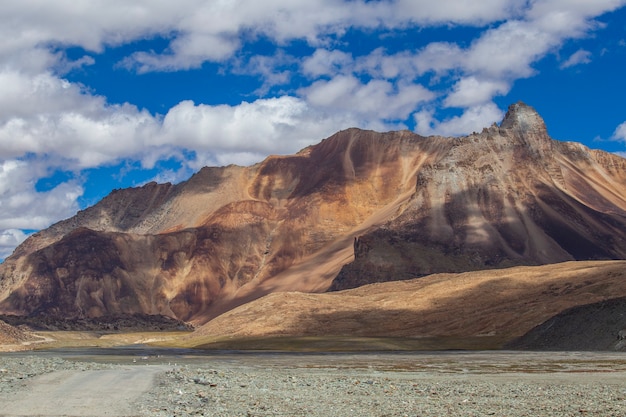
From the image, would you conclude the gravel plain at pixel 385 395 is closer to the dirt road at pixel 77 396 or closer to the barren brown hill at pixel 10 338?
the dirt road at pixel 77 396

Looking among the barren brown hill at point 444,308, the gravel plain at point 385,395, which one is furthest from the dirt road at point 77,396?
the barren brown hill at point 444,308

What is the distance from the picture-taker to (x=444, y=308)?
144000mm

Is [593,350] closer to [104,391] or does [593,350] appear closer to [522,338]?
[522,338]

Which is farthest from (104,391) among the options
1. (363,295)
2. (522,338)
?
(363,295)

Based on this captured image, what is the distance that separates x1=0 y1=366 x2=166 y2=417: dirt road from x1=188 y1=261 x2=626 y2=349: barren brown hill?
261 feet

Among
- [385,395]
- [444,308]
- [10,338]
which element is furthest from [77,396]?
[444,308]

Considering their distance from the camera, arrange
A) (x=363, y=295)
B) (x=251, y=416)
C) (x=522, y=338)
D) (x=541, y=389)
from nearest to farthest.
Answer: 1. (x=251, y=416)
2. (x=541, y=389)
3. (x=522, y=338)
4. (x=363, y=295)

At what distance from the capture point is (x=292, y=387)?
40.6m

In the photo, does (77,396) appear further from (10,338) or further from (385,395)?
(10,338)

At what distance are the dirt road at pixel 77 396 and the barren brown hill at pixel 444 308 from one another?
79617 mm

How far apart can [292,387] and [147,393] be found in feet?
32.0

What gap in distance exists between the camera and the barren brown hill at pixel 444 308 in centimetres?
12144

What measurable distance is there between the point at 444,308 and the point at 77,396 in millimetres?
118377

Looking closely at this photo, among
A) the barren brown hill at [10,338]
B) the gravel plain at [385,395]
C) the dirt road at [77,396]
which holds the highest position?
the barren brown hill at [10,338]
